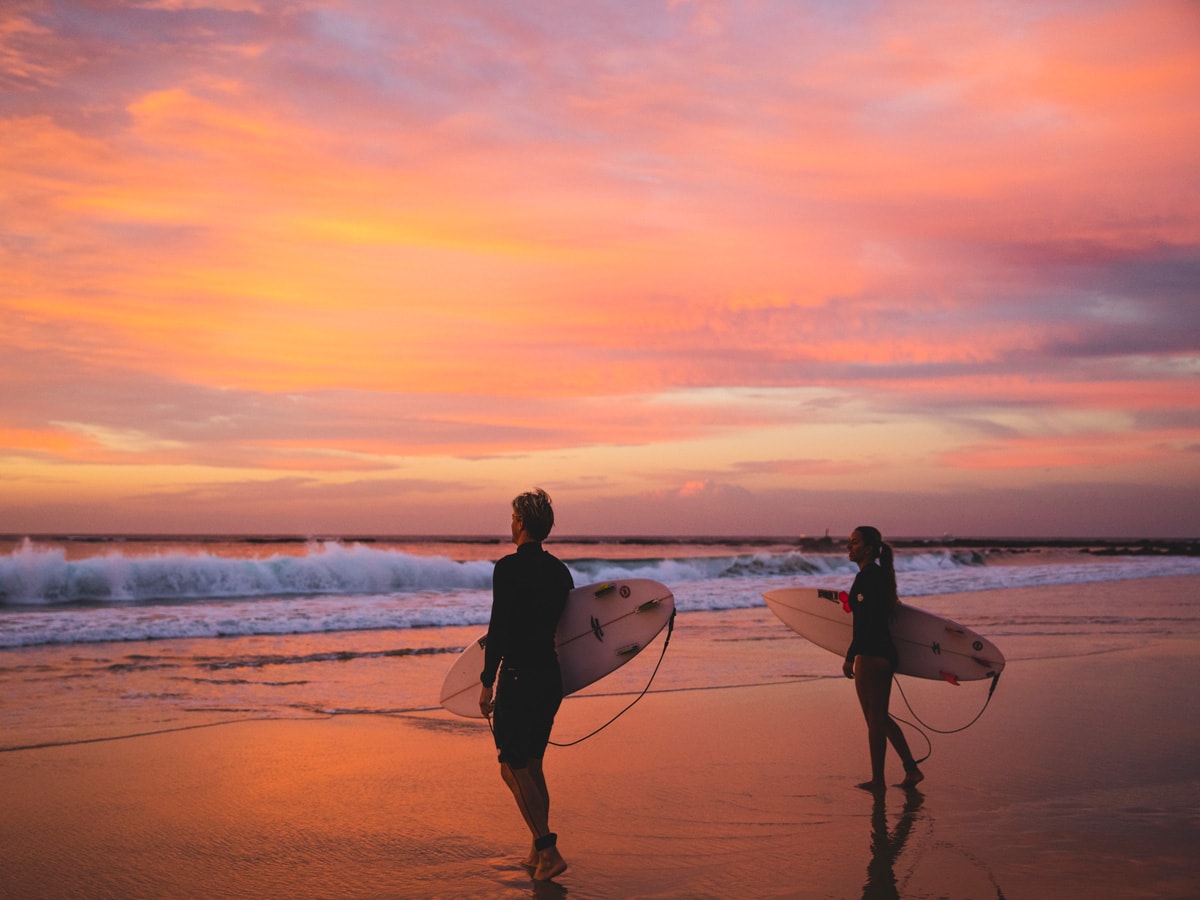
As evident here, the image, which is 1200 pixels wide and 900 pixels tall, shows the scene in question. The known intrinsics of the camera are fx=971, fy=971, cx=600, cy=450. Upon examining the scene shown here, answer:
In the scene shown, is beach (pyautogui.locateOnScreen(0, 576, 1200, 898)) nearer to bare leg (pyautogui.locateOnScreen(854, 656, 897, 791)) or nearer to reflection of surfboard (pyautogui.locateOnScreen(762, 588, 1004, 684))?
bare leg (pyautogui.locateOnScreen(854, 656, 897, 791))

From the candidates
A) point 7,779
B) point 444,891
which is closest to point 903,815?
point 444,891

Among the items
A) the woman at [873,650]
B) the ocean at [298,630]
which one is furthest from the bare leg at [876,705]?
the ocean at [298,630]

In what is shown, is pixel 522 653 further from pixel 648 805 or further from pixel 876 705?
pixel 876 705

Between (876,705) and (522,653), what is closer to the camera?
(522,653)

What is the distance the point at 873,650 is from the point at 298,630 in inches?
429

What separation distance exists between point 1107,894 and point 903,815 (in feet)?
4.23

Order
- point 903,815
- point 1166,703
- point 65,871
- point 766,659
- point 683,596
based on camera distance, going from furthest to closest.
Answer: point 683,596, point 766,659, point 1166,703, point 903,815, point 65,871

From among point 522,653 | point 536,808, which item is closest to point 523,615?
point 522,653

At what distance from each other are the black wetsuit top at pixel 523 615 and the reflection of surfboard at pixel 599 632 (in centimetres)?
98

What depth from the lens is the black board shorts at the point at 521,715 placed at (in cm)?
451

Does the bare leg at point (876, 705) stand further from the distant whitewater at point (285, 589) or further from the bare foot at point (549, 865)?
the distant whitewater at point (285, 589)

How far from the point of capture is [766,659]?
11.7 m

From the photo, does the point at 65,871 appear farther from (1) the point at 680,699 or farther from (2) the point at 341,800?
(1) the point at 680,699

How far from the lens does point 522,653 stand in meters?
4.53
